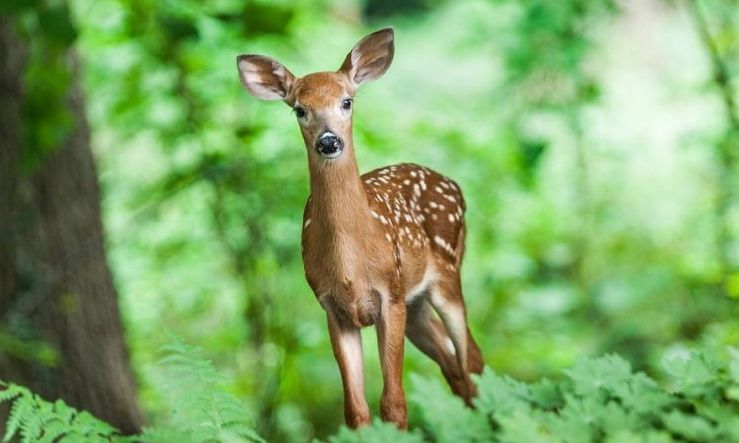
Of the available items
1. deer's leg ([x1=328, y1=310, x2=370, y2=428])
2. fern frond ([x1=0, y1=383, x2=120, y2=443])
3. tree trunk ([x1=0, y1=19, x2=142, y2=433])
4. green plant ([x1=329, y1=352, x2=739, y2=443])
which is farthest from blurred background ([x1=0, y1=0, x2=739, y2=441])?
green plant ([x1=329, y1=352, x2=739, y2=443])

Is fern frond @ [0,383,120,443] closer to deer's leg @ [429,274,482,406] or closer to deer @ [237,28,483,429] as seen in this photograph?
deer @ [237,28,483,429]

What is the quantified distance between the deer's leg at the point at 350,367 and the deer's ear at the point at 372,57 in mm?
486

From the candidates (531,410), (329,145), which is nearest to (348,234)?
(329,145)

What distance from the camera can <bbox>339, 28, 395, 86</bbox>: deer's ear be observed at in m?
2.12

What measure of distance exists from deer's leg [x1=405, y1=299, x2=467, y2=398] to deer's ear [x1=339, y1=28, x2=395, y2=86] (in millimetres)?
575

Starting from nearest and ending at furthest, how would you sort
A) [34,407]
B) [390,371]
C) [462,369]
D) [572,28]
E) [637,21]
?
1. [390,371]
2. [34,407]
3. [462,369]
4. [572,28]
5. [637,21]

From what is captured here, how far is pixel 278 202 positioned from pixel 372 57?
249cm

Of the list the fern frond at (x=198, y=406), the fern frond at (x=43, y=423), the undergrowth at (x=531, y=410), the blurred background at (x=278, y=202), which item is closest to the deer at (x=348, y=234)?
the undergrowth at (x=531, y=410)

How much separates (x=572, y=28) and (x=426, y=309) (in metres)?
2.70

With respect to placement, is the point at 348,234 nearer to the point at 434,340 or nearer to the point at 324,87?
the point at 324,87

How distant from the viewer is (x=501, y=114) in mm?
8664

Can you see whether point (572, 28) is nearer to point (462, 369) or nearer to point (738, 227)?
point (462, 369)

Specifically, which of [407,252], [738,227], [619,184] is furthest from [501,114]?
[407,252]

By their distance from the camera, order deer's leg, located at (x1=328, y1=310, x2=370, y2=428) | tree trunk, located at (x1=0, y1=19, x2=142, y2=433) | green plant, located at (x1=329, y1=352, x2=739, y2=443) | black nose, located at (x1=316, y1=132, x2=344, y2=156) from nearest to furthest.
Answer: green plant, located at (x1=329, y1=352, x2=739, y2=443)
black nose, located at (x1=316, y1=132, x2=344, y2=156)
deer's leg, located at (x1=328, y1=310, x2=370, y2=428)
tree trunk, located at (x1=0, y1=19, x2=142, y2=433)
